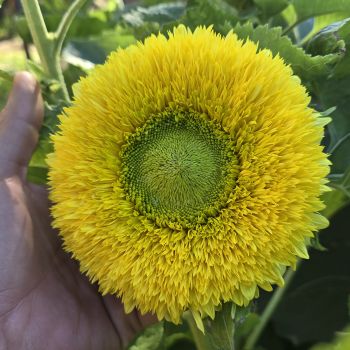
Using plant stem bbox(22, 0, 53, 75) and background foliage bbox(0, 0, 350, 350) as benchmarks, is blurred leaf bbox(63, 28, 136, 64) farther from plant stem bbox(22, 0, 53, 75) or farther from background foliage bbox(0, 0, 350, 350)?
plant stem bbox(22, 0, 53, 75)

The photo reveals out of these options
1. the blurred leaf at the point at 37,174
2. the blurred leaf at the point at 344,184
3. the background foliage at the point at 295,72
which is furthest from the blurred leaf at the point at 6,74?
the blurred leaf at the point at 344,184

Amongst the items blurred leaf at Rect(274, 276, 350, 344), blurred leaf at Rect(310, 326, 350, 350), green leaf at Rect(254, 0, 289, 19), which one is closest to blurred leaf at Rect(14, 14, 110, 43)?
green leaf at Rect(254, 0, 289, 19)

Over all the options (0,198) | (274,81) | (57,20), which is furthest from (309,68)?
(57,20)

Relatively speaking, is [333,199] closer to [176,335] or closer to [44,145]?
[176,335]

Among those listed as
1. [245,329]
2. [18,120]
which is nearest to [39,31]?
[18,120]

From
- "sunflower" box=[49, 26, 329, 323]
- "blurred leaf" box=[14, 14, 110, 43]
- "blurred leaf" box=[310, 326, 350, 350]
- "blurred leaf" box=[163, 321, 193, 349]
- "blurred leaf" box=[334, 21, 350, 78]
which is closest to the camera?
"blurred leaf" box=[310, 326, 350, 350]
